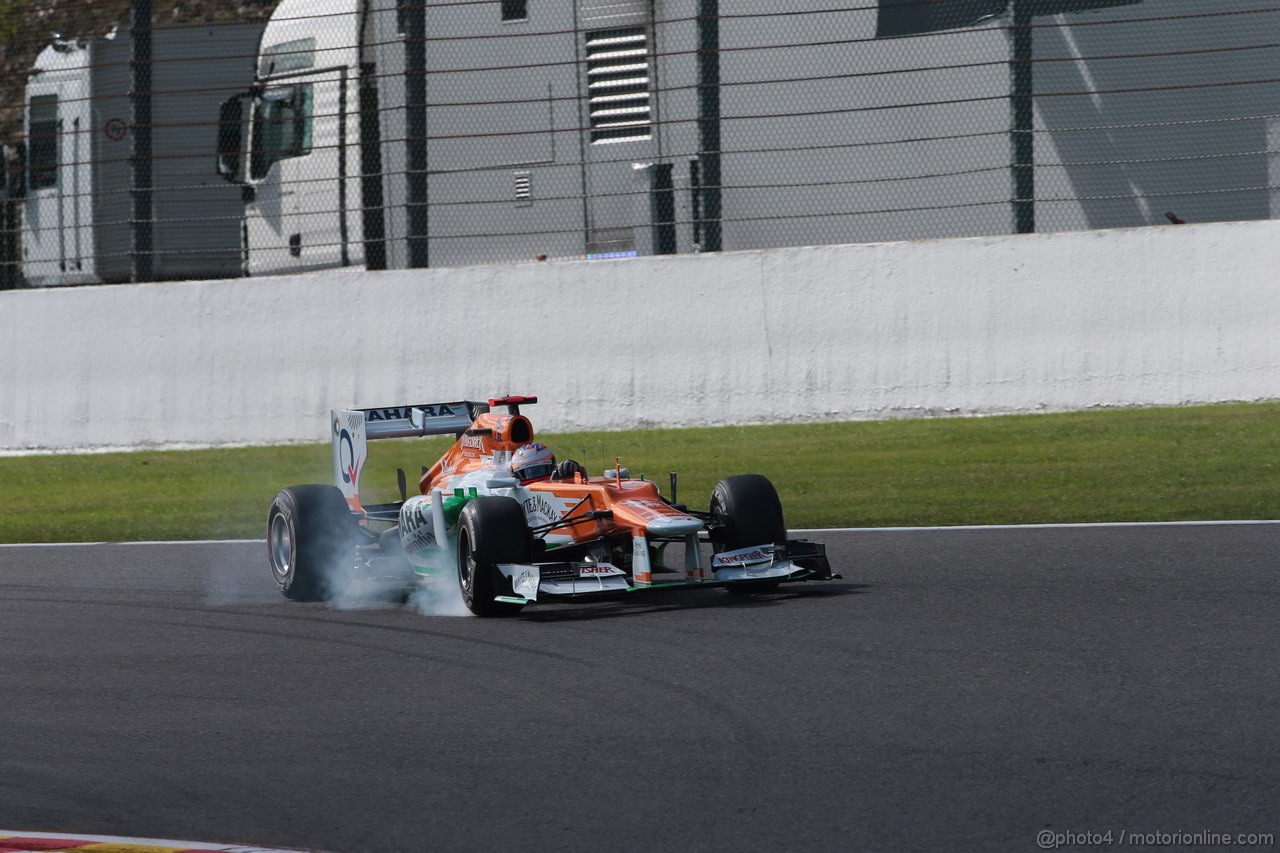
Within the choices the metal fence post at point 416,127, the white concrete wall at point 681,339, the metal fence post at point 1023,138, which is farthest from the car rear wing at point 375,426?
the metal fence post at point 1023,138

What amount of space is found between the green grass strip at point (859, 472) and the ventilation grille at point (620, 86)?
9.95ft

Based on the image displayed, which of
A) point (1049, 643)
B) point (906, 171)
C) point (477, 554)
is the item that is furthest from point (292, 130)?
point (1049, 643)

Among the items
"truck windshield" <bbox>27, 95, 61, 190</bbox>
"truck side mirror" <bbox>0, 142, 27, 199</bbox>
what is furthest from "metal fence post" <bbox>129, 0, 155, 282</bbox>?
"truck side mirror" <bbox>0, 142, 27, 199</bbox>

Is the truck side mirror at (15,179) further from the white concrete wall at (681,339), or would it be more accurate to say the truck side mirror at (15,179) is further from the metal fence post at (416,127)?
the metal fence post at (416,127)

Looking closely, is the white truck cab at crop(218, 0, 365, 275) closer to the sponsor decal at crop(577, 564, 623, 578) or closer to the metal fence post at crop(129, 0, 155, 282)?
the metal fence post at crop(129, 0, 155, 282)

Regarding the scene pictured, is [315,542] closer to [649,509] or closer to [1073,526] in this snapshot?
[649,509]

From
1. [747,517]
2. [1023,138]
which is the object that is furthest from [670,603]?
[1023,138]

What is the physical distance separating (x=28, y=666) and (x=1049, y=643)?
→ 160 inches

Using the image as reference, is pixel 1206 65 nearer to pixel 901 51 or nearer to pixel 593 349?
pixel 901 51

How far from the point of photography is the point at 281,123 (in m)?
17.2

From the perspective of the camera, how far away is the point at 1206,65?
13.7 m

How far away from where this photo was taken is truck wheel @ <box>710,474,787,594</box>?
7613mm

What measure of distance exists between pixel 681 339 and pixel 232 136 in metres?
6.98
